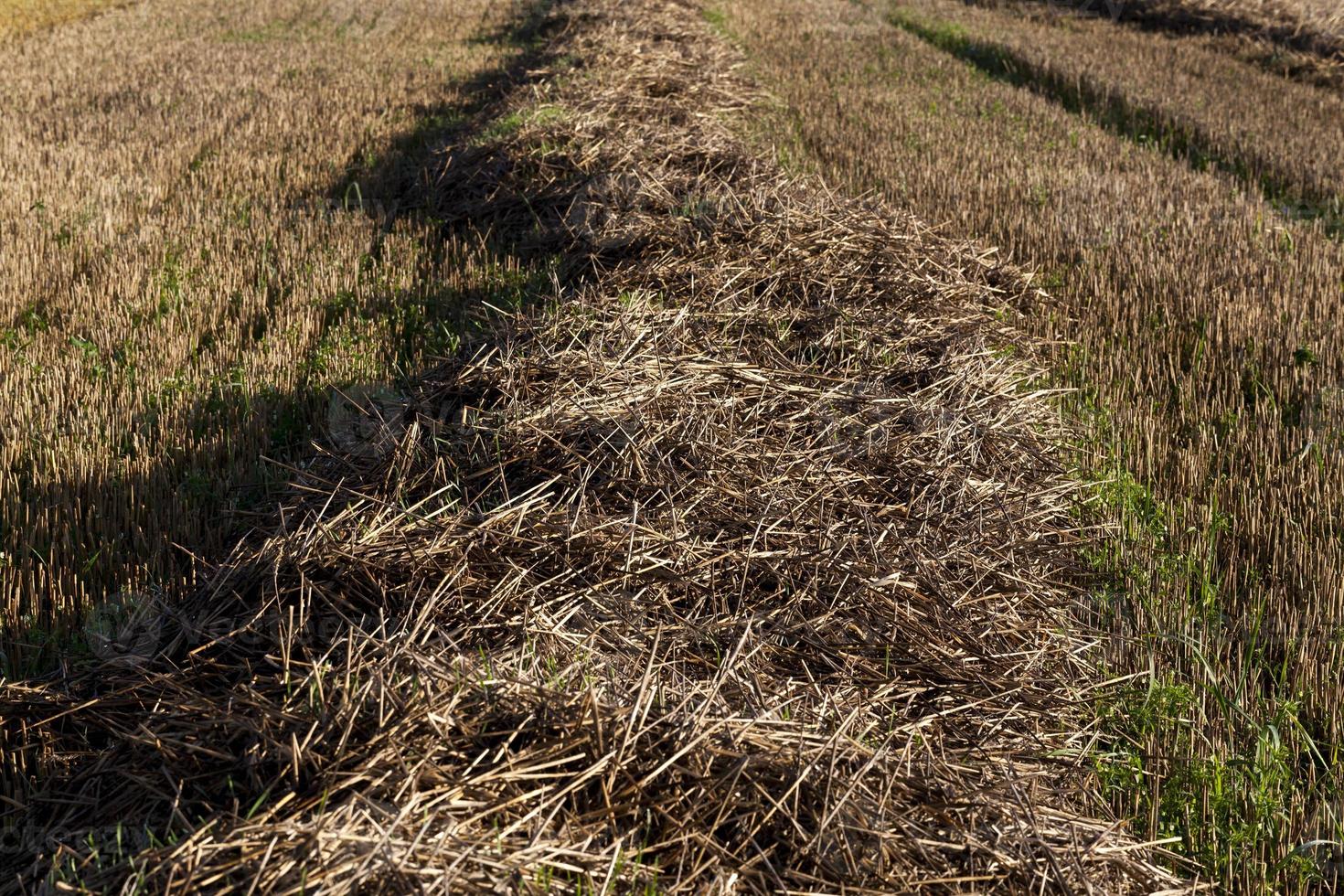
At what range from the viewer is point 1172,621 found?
3.09m

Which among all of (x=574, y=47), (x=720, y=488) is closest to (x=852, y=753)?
(x=720, y=488)

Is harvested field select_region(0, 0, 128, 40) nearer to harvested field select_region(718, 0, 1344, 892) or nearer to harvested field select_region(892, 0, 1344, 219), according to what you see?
harvested field select_region(718, 0, 1344, 892)

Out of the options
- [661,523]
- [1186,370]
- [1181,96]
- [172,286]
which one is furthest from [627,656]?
[1181,96]

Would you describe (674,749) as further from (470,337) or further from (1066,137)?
(1066,137)

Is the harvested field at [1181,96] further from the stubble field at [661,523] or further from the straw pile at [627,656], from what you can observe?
the straw pile at [627,656]

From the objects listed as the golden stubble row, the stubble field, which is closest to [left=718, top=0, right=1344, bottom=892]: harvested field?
the stubble field

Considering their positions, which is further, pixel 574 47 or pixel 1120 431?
pixel 574 47

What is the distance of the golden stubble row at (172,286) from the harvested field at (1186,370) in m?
2.89

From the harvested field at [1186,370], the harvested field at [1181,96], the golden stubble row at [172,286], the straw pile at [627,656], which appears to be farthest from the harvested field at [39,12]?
the straw pile at [627,656]

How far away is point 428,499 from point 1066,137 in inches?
329

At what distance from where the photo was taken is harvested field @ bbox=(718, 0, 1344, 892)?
2557mm

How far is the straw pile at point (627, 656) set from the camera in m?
2.01

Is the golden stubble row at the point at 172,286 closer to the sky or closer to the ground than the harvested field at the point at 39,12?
closer to the ground

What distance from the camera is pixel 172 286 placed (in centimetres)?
567
